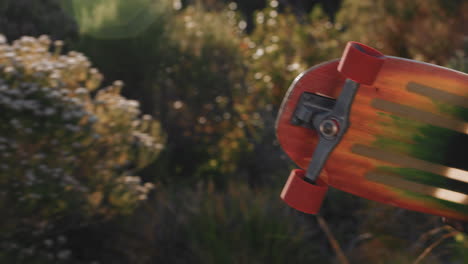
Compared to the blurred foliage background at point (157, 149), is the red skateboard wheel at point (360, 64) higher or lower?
higher

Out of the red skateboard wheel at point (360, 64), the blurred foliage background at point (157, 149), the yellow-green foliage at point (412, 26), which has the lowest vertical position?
the blurred foliage background at point (157, 149)

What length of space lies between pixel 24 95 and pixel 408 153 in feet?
8.20

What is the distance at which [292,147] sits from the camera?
1.19 metres

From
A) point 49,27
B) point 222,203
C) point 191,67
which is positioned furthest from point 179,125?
point 222,203

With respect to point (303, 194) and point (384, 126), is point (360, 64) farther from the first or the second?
point (303, 194)

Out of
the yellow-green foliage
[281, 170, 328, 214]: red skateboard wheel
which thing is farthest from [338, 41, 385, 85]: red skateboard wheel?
the yellow-green foliage

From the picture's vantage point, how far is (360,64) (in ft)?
3.34

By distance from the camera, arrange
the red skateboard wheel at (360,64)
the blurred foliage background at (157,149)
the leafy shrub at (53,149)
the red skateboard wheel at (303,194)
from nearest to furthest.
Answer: the red skateboard wheel at (360,64), the red skateboard wheel at (303,194), the leafy shrub at (53,149), the blurred foliage background at (157,149)

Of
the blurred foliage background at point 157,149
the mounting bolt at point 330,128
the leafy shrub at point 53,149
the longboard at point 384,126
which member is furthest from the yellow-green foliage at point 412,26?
the mounting bolt at point 330,128

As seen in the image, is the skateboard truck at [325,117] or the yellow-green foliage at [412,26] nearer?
the skateboard truck at [325,117]

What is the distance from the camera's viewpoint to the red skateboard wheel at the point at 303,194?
3.71 feet

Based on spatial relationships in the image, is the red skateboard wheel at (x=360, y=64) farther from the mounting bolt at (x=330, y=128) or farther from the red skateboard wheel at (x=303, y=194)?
the red skateboard wheel at (x=303, y=194)

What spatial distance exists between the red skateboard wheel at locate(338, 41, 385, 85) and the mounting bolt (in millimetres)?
95

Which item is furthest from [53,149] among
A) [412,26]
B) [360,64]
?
[412,26]
